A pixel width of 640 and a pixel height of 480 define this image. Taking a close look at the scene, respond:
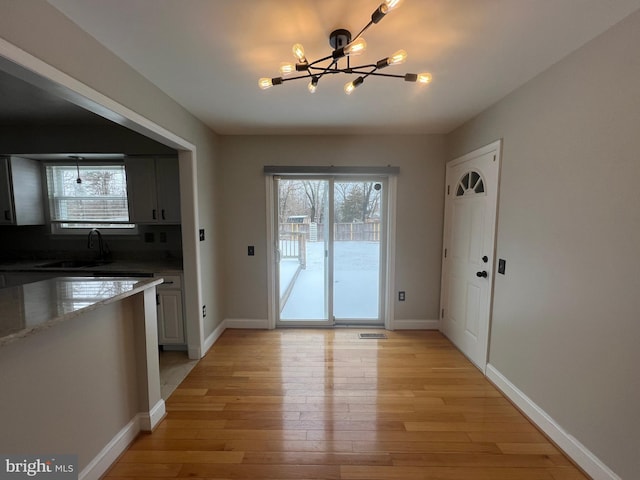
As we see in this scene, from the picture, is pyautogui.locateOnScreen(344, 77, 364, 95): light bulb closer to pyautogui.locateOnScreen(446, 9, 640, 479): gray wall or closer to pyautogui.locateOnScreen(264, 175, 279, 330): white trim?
pyautogui.locateOnScreen(446, 9, 640, 479): gray wall

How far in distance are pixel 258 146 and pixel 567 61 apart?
9.19 feet

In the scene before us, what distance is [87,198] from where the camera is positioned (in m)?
3.14

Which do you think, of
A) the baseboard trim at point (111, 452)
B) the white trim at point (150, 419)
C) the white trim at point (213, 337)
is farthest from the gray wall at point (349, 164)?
the baseboard trim at point (111, 452)

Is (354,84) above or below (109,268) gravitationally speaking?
above

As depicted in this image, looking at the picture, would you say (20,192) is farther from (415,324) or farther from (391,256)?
(415,324)

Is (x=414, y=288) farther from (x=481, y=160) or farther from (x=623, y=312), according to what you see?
(x=623, y=312)

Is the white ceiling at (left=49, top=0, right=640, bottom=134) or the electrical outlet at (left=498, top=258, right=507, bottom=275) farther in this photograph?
the electrical outlet at (left=498, top=258, right=507, bottom=275)

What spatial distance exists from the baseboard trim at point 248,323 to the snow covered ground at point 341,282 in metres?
0.26

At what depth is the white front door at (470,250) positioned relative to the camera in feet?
7.77

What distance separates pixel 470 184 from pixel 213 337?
3.33 metres

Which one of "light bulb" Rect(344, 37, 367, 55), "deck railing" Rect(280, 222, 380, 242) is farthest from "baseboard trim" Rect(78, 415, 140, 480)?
"light bulb" Rect(344, 37, 367, 55)

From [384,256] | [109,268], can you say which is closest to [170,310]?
[109,268]

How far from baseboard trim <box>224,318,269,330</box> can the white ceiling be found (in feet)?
8.23

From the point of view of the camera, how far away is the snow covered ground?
11.1 feet
